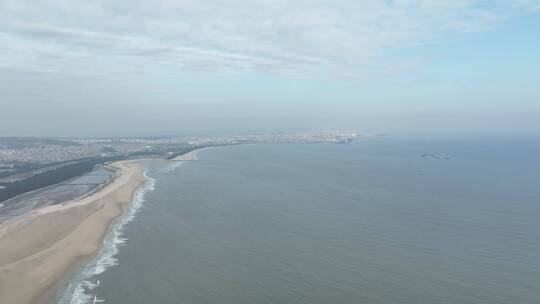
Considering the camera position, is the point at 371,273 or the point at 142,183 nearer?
the point at 371,273

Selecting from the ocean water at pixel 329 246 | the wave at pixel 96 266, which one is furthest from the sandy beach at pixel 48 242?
the ocean water at pixel 329 246

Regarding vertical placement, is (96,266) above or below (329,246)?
below

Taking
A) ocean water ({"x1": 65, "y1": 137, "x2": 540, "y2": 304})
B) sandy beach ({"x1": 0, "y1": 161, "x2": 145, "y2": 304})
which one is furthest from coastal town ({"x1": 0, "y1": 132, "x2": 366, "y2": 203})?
ocean water ({"x1": 65, "y1": 137, "x2": 540, "y2": 304})

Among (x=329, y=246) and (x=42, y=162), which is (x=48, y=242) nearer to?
(x=329, y=246)

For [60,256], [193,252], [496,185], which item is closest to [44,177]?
[60,256]

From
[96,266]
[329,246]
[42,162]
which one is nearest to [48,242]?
[96,266]

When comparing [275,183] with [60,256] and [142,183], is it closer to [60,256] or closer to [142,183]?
[142,183]
